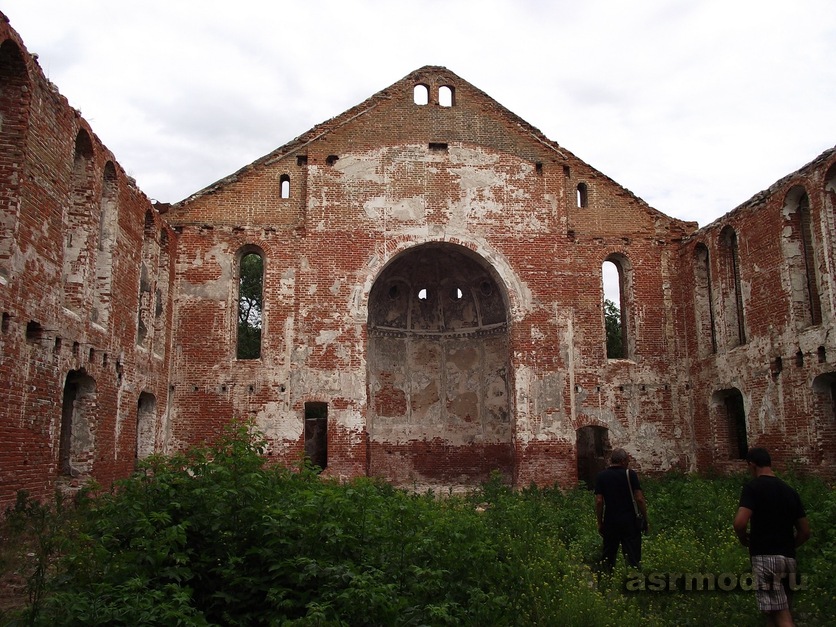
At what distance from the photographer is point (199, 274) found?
54.6 feet

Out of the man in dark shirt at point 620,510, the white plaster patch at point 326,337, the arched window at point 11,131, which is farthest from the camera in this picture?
the white plaster patch at point 326,337

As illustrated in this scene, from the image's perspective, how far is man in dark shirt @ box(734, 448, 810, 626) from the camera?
17.7 feet

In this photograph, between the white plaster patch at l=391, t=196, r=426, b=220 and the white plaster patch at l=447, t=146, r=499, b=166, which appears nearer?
the white plaster patch at l=391, t=196, r=426, b=220

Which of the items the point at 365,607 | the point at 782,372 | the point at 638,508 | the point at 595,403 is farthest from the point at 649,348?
the point at 365,607

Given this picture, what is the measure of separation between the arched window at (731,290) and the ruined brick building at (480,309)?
4 cm

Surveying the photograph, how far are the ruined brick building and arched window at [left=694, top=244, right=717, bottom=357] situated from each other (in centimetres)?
5

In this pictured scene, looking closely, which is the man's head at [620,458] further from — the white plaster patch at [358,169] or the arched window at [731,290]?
the white plaster patch at [358,169]

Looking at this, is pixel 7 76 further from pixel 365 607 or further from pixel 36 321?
pixel 365 607

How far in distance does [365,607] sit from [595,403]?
486 inches

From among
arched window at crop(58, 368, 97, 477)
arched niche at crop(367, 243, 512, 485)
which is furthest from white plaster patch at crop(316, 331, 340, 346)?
arched window at crop(58, 368, 97, 477)

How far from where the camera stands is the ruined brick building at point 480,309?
13.5 meters

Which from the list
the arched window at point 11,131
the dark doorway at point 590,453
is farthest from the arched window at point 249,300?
the arched window at point 11,131

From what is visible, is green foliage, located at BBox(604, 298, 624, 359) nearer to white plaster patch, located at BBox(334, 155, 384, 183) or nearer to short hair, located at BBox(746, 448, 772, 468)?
white plaster patch, located at BBox(334, 155, 384, 183)

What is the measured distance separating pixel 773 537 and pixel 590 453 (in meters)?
13.0
